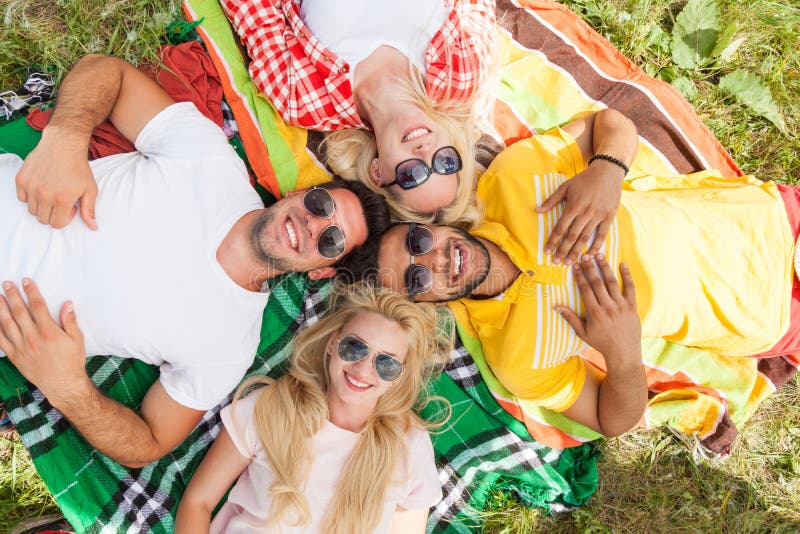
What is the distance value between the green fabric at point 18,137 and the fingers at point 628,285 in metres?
3.83

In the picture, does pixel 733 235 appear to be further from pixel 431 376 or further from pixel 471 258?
pixel 431 376

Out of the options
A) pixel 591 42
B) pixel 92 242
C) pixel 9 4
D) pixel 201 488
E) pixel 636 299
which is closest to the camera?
A: pixel 92 242

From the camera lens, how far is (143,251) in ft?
10.4

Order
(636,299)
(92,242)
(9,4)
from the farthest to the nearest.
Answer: (9,4) → (636,299) → (92,242)

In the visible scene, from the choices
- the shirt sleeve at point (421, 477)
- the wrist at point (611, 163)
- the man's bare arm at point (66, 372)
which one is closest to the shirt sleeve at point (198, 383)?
the man's bare arm at point (66, 372)

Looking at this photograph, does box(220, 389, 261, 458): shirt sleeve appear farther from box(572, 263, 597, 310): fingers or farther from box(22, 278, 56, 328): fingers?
box(572, 263, 597, 310): fingers

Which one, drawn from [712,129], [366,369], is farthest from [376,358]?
[712,129]

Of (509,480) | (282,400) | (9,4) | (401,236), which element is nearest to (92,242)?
(282,400)

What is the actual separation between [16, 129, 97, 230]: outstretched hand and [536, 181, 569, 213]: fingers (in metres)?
2.63

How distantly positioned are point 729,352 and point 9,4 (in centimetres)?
557

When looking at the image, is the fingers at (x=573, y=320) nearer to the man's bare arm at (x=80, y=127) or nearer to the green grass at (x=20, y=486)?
the man's bare arm at (x=80, y=127)

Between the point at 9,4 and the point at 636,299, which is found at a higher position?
the point at 9,4

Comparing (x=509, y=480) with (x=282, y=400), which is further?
(x=509, y=480)

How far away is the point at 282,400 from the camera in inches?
137
